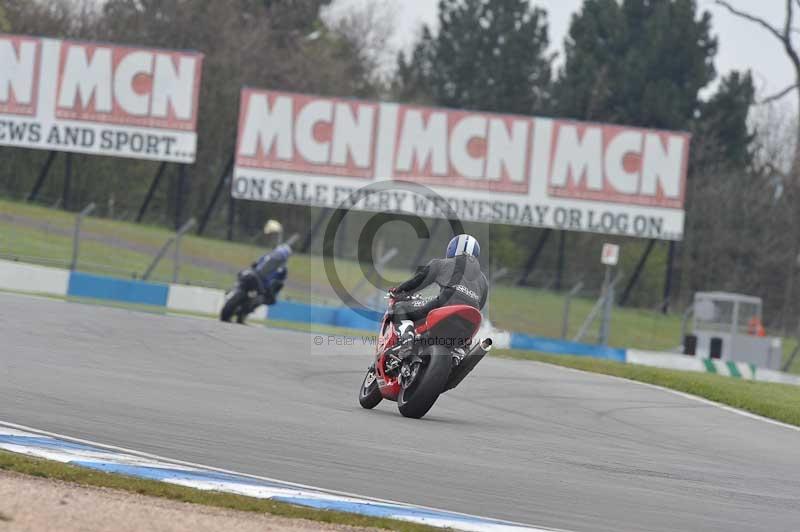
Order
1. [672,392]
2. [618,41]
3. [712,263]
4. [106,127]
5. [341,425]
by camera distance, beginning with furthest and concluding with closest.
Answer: [618,41] < [712,263] < [106,127] < [672,392] < [341,425]

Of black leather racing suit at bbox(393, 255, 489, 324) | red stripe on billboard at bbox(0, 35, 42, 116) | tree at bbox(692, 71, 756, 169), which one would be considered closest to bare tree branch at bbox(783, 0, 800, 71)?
tree at bbox(692, 71, 756, 169)

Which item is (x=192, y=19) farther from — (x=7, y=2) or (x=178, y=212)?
(x=178, y=212)

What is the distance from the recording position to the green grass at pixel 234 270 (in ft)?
103

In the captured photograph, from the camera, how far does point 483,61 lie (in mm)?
73250

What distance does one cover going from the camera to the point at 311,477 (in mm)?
7531

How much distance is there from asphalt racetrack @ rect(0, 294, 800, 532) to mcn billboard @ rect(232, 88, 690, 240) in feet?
68.9

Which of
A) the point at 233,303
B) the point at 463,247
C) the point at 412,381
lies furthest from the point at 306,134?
the point at 412,381

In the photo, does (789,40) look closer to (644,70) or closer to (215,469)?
(644,70)

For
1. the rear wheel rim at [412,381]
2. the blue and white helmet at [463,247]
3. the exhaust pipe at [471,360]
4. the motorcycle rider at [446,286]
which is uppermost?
the blue and white helmet at [463,247]

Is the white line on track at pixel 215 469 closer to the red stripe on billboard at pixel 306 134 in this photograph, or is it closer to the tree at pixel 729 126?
the red stripe on billboard at pixel 306 134

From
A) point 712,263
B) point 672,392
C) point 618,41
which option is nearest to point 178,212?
point 712,263

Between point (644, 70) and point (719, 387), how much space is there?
162ft

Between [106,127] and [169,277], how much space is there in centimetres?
661

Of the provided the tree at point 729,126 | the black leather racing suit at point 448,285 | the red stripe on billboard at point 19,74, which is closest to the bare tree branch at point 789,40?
the tree at point 729,126
